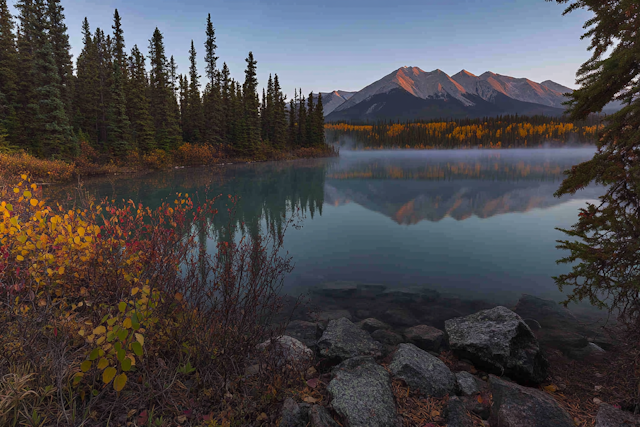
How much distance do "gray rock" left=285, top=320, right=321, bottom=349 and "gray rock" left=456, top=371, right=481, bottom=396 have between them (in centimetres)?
287

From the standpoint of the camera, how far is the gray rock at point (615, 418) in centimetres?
380

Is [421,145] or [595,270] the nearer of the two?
[595,270]

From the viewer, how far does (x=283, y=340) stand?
6000mm

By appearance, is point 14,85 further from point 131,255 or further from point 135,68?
point 131,255

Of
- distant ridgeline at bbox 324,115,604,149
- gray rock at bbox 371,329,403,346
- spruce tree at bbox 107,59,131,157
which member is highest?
distant ridgeline at bbox 324,115,604,149

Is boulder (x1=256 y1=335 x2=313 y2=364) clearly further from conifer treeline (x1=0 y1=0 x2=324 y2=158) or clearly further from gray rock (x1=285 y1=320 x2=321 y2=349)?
conifer treeline (x1=0 y1=0 x2=324 y2=158)

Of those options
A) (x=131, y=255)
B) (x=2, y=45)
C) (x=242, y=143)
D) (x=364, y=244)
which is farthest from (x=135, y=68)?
(x=131, y=255)

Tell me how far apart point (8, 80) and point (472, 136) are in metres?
184

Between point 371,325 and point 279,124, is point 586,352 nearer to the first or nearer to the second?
point 371,325

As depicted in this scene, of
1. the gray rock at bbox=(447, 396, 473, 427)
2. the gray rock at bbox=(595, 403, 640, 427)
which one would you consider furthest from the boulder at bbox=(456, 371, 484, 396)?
the gray rock at bbox=(595, 403, 640, 427)

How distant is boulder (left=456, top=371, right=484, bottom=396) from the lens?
16.2ft

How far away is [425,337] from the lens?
7180mm

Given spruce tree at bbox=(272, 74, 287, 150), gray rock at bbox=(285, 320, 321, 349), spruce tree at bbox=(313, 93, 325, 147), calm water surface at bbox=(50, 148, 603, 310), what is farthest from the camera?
spruce tree at bbox=(313, 93, 325, 147)

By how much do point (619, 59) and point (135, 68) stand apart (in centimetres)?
7281
